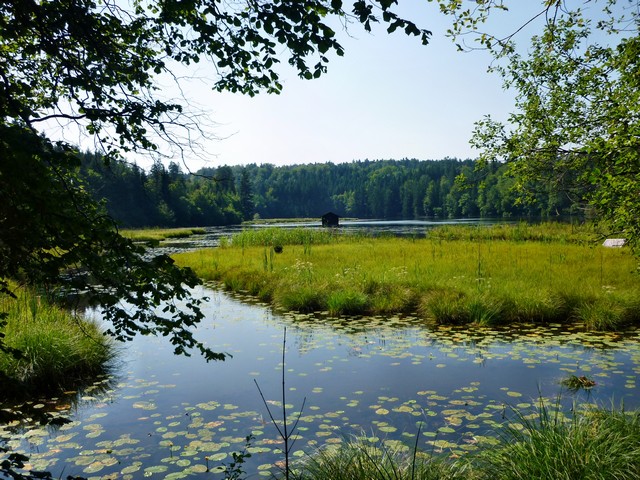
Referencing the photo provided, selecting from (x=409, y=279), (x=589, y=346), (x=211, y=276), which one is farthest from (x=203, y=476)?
→ (x=211, y=276)


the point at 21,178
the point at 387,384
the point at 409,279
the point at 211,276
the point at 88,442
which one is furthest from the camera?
the point at 211,276

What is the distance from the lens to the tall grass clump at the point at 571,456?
148 inches

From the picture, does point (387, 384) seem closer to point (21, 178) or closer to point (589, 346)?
point (589, 346)

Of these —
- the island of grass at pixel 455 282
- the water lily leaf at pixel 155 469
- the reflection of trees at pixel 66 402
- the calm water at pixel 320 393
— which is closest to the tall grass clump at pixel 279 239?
the island of grass at pixel 455 282

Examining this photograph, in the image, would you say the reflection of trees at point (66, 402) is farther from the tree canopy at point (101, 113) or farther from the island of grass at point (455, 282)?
the island of grass at point (455, 282)

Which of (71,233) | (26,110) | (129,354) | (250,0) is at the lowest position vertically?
(129,354)

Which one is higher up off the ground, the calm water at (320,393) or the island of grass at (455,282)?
the island of grass at (455,282)

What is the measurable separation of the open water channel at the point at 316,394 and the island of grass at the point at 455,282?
2.63 feet

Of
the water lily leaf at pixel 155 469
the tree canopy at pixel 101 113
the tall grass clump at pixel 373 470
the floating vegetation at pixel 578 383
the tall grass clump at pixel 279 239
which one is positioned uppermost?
the tree canopy at pixel 101 113

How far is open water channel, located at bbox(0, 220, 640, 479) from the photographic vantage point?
540 cm

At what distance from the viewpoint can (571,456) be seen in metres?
3.89

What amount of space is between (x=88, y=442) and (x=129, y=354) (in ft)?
13.9

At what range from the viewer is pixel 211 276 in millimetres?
19859

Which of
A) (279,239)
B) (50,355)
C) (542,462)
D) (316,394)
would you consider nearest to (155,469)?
(316,394)
